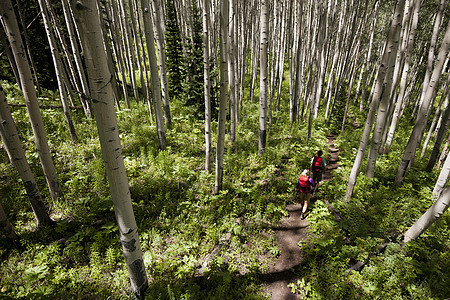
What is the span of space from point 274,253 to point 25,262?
481cm

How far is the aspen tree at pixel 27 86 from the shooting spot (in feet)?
11.5

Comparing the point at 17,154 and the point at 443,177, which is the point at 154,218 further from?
the point at 443,177

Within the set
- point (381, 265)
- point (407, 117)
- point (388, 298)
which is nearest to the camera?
point (388, 298)

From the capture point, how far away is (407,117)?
55.1ft

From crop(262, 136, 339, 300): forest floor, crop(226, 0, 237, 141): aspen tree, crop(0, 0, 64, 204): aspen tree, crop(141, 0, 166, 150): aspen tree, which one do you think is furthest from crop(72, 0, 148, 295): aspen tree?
crop(226, 0, 237, 141): aspen tree

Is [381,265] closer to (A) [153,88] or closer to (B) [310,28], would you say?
(A) [153,88]

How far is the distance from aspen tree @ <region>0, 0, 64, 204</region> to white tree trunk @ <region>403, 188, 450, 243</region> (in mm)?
7680

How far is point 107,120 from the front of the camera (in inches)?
90.4

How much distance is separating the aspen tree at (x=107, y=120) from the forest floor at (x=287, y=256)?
254 cm

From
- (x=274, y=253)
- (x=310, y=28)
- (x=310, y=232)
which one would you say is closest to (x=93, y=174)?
(x=274, y=253)

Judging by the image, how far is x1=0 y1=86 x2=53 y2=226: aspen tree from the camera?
3680 mm

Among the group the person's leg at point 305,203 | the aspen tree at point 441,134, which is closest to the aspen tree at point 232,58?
the person's leg at point 305,203

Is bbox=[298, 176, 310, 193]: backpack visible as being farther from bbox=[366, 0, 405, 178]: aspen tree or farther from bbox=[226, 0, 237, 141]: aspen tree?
bbox=[226, 0, 237, 141]: aspen tree

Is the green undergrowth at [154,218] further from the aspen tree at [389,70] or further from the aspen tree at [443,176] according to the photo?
the aspen tree at [443,176]
